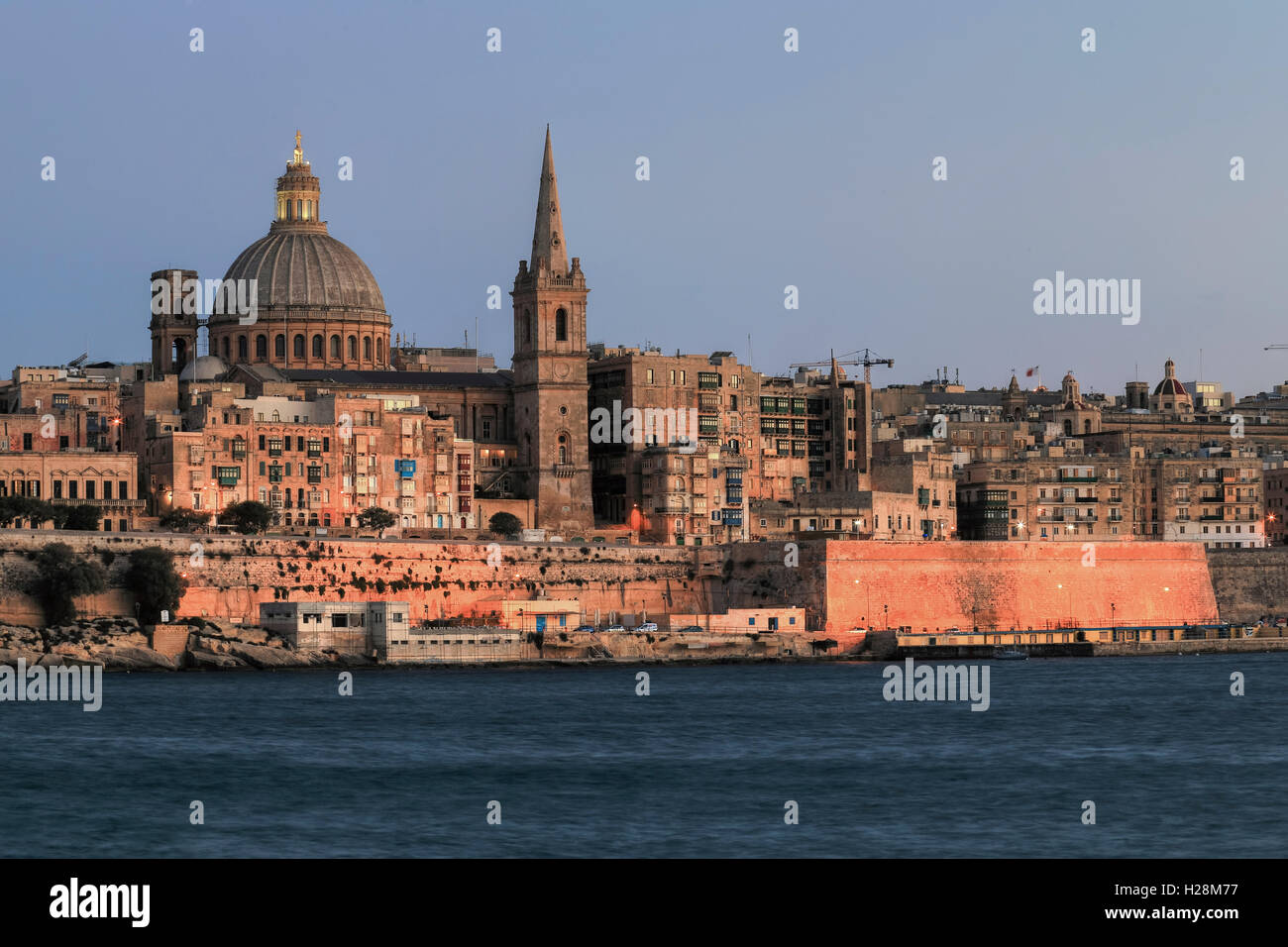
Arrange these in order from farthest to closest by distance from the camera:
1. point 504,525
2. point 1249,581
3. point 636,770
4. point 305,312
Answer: point 305,312, point 1249,581, point 504,525, point 636,770

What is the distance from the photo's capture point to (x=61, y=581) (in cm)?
7088

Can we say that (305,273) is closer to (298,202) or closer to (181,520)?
(298,202)

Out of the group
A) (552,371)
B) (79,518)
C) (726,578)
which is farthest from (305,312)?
(726,578)

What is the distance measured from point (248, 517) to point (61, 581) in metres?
11.1

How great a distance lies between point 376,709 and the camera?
181 feet

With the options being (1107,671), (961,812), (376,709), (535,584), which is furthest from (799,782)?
(535,584)

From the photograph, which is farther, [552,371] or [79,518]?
[552,371]

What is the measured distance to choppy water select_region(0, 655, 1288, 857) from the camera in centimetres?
3278

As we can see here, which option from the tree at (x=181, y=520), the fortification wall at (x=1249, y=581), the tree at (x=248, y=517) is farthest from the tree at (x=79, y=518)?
the fortification wall at (x=1249, y=581)

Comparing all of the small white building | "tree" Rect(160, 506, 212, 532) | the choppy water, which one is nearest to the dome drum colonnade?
"tree" Rect(160, 506, 212, 532)

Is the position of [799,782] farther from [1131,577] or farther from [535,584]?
[1131,577]

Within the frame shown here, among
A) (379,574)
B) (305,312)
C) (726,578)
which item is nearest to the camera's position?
(379,574)

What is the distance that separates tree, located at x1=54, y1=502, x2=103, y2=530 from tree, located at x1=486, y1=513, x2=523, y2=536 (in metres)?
16.4
